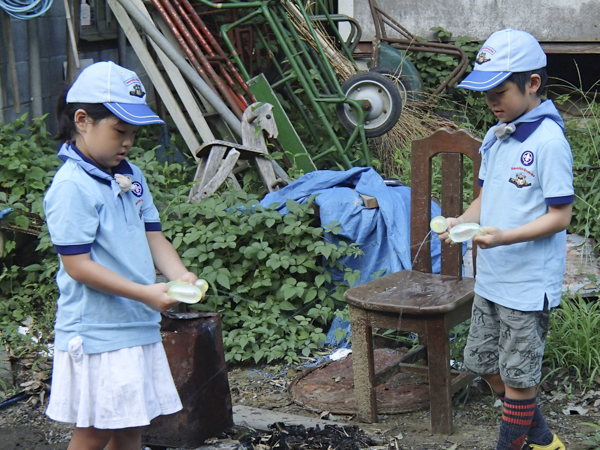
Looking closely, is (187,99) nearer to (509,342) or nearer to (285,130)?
(285,130)

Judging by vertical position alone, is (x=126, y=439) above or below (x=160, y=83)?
below

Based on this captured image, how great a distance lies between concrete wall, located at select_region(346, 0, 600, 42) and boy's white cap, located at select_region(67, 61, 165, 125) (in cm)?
687

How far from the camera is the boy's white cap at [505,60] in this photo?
253 cm

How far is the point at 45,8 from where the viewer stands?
17.4 ft

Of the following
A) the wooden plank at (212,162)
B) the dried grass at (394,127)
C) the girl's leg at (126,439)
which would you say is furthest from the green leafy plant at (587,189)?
the girl's leg at (126,439)

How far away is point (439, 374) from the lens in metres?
3.27

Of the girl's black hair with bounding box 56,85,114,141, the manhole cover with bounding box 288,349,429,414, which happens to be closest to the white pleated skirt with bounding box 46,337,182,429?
the girl's black hair with bounding box 56,85,114,141

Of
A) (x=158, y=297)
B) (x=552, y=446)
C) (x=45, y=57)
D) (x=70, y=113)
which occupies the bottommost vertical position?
(x=552, y=446)

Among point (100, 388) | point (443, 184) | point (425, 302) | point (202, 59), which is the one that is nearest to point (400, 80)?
point (202, 59)

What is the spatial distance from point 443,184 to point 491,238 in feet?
4.11

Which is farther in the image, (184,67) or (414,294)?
(184,67)

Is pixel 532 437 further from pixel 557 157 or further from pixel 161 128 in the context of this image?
pixel 161 128

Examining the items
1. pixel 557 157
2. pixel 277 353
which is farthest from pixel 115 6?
pixel 557 157

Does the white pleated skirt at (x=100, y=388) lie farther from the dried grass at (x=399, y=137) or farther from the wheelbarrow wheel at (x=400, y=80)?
the wheelbarrow wheel at (x=400, y=80)
